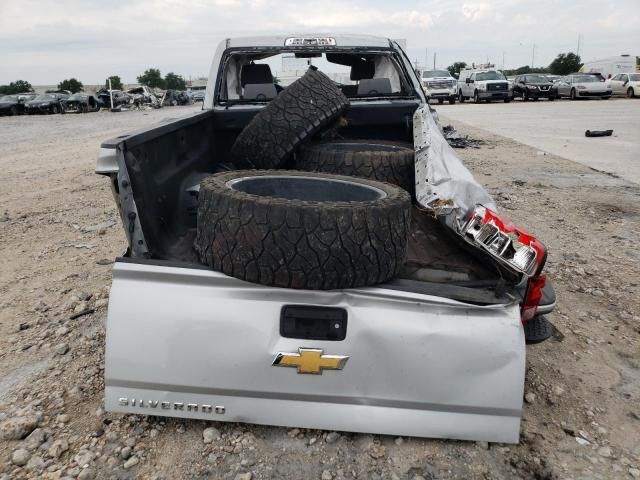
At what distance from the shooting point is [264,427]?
2129mm

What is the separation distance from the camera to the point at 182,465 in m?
1.96

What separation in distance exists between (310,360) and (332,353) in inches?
3.3

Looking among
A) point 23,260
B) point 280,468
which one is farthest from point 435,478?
point 23,260

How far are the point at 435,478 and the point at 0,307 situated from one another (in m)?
3.01

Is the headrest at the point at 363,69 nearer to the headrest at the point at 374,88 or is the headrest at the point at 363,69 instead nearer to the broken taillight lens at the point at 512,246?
the headrest at the point at 374,88

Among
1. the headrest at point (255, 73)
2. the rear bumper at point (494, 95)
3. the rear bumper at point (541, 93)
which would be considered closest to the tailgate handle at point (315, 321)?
the headrest at point (255, 73)

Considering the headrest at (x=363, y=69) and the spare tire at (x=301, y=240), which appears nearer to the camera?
the spare tire at (x=301, y=240)

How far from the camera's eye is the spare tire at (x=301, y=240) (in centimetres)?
176

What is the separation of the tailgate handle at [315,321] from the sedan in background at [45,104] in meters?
32.2

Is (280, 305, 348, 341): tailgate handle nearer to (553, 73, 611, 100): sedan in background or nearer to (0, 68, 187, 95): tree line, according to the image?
(553, 73, 611, 100): sedan in background

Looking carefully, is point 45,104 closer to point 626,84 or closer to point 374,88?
point 374,88

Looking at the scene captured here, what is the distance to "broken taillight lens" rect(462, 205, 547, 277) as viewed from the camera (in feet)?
6.05

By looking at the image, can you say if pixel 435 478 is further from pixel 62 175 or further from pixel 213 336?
pixel 62 175

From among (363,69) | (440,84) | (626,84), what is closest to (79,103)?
(440,84)
